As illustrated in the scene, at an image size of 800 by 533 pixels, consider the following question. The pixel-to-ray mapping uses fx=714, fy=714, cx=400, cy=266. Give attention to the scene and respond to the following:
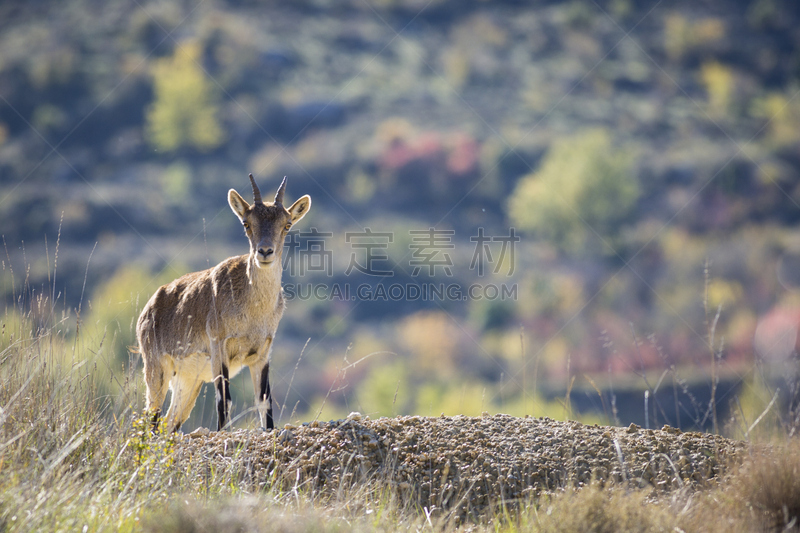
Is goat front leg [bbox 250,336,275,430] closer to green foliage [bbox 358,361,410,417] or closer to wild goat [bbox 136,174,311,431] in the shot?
wild goat [bbox 136,174,311,431]

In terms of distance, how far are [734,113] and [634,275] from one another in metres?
46.3

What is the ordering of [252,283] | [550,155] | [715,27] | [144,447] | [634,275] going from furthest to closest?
1. [715,27]
2. [550,155]
3. [634,275]
4. [252,283]
5. [144,447]

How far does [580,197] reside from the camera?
279 feet

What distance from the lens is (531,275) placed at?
72125 mm

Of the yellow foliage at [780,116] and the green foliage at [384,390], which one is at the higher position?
the yellow foliage at [780,116]

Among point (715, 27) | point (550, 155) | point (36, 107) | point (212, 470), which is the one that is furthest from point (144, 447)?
point (715, 27)

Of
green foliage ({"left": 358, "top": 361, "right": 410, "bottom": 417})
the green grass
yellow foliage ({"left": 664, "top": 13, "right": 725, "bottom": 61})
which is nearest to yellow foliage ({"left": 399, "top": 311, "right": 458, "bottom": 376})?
green foliage ({"left": 358, "top": 361, "right": 410, "bottom": 417})

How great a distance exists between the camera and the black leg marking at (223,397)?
7.63m

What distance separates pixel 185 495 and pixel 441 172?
86.1 meters

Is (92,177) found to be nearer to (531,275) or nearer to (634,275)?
(531,275)

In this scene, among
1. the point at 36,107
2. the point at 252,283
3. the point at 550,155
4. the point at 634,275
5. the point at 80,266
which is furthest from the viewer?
the point at 36,107

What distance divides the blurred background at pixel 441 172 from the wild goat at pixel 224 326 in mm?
22933

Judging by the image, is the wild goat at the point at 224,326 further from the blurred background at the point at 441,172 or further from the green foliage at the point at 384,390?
the green foliage at the point at 384,390

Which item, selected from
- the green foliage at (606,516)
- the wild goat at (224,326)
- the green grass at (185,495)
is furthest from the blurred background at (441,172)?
the green foliage at (606,516)
